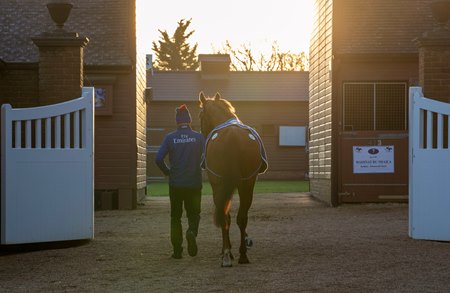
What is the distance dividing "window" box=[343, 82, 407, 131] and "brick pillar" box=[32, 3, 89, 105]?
860cm

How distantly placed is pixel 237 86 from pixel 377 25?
26.5 m

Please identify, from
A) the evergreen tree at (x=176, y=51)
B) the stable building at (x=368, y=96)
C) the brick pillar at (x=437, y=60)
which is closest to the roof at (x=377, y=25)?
the stable building at (x=368, y=96)

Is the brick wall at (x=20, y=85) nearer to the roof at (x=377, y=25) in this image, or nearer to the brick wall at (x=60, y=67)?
the brick wall at (x=60, y=67)

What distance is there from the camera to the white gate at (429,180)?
11.4 meters

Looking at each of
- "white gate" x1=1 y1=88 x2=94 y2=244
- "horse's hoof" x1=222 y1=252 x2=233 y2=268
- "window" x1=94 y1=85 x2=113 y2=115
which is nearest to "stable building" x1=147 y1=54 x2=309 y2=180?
"window" x1=94 y1=85 x2=113 y2=115

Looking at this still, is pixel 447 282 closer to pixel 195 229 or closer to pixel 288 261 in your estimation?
pixel 288 261

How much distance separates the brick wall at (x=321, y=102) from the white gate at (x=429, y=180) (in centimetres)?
818

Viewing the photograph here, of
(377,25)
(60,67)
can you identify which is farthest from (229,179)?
(377,25)

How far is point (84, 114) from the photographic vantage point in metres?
11.6

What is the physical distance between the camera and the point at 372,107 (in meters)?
19.9

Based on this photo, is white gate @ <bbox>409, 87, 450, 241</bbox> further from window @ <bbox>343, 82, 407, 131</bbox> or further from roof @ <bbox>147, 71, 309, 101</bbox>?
roof @ <bbox>147, 71, 309, 101</bbox>

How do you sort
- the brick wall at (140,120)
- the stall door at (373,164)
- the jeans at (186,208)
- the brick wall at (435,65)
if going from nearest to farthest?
the jeans at (186,208)
the brick wall at (435,65)
the stall door at (373,164)
the brick wall at (140,120)

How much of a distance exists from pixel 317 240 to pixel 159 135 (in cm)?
3249

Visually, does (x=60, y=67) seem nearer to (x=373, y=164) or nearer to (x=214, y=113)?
(x=214, y=113)
